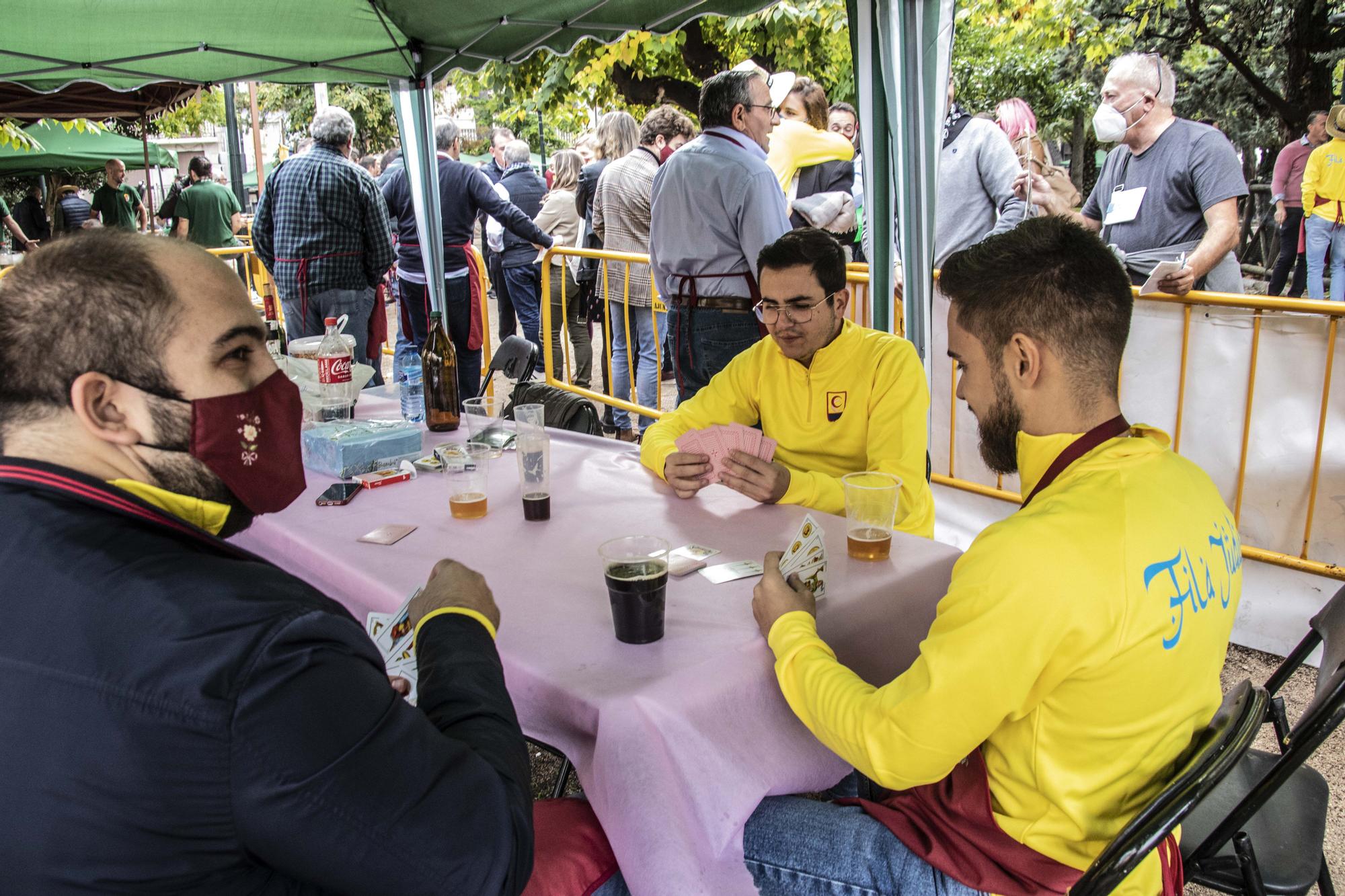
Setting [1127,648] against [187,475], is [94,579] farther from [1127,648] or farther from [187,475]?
[1127,648]

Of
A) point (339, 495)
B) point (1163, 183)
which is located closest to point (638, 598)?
point (339, 495)

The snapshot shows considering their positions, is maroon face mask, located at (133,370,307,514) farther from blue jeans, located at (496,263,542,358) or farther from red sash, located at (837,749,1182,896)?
blue jeans, located at (496,263,542,358)

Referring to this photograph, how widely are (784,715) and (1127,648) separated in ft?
1.84

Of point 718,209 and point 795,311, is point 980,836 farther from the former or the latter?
point 718,209

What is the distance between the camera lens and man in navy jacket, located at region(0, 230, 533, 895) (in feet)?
2.91

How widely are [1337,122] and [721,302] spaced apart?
7.10 meters

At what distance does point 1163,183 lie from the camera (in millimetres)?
4152

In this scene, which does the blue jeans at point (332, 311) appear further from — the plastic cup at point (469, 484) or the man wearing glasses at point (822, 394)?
the plastic cup at point (469, 484)

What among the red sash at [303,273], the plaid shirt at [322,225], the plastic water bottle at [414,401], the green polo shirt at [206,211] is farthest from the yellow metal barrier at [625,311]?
the green polo shirt at [206,211]

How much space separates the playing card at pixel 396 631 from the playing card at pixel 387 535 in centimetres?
59

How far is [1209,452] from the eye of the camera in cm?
375

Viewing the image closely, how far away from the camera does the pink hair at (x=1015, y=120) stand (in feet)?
17.6

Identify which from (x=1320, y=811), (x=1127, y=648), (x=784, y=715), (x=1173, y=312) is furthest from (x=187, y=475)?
(x=1173, y=312)

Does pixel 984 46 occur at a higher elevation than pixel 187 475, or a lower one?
higher
